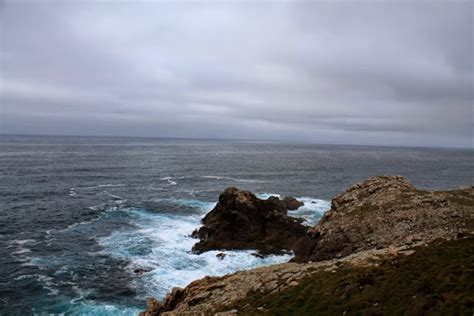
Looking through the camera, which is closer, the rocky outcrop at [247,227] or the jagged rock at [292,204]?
the rocky outcrop at [247,227]

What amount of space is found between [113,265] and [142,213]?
87.3ft

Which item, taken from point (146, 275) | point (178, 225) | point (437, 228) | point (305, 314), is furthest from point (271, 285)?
point (178, 225)

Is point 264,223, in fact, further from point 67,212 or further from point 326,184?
point 326,184

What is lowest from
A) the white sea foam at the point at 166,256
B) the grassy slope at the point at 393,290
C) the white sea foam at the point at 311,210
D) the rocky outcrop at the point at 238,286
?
the white sea foam at the point at 166,256

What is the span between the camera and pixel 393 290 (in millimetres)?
19984

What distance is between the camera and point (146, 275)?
42.9 metres

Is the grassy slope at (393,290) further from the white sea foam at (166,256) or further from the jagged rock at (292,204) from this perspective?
the jagged rock at (292,204)

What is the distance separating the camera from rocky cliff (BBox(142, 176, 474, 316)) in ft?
65.1

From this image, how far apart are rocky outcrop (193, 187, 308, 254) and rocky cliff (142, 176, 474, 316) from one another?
10673mm

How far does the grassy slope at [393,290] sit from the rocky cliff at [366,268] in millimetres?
56

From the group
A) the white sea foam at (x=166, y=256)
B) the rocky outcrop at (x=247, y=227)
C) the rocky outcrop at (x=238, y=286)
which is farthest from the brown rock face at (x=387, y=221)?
the rocky outcrop at (x=247, y=227)

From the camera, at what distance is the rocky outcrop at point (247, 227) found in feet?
171

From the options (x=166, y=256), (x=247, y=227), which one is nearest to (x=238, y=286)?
(x=166, y=256)

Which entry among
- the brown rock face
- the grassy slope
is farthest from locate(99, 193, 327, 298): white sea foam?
the grassy slope
